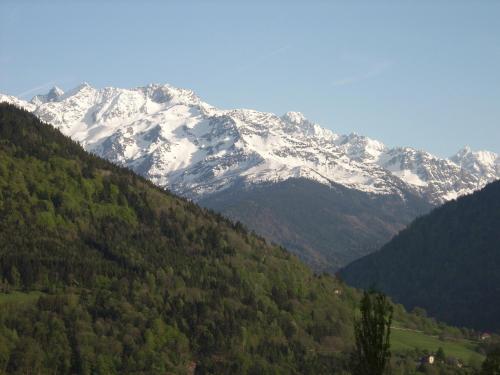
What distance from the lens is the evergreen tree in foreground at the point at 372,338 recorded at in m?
86.0

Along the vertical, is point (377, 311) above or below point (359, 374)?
above

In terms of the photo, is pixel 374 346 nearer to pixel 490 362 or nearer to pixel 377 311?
pixel 377 311

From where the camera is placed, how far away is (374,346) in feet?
285

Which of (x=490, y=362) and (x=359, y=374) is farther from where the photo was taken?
(x=490, y=362)

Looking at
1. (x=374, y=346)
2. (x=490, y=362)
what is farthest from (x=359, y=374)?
(x=490, y=362)

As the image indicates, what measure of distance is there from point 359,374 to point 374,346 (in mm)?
3309

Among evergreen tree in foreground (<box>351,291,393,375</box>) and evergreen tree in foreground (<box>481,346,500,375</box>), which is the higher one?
evergreen tree in foreground (<box>351,291,393,375</box>)

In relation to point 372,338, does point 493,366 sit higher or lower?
lower

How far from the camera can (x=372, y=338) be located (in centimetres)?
8694

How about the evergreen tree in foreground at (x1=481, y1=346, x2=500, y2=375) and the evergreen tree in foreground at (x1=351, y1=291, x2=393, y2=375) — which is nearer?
the evergreen tree in foreground at (x1=351, y1=291, x2=393, y2=375)

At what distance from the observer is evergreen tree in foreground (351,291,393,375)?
282ft

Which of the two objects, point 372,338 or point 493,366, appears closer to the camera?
point 372,338

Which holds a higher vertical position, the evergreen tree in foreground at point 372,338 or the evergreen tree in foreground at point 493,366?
the evergreen tree in foreground at point 372,338

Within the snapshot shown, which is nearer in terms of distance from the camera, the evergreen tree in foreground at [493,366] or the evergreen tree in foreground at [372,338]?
the evergreen tree in foreground at [372,338]
